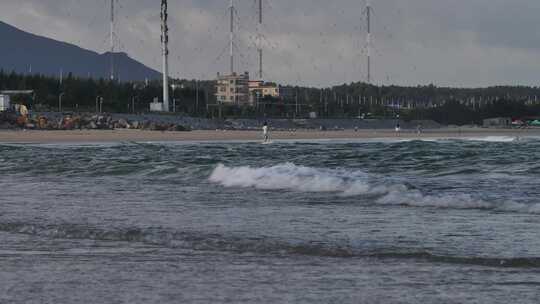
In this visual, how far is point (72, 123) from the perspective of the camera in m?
76.4

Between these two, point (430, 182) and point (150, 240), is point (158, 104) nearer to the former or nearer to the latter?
point (430, 182)

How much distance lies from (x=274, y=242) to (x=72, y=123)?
68.6 meters

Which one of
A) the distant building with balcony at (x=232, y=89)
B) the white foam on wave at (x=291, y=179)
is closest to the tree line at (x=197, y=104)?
the distant building with balcony at (x=232, y=89)

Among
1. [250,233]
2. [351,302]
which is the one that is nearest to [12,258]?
[250,233]

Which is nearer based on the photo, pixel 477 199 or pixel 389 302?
pixel 389 302

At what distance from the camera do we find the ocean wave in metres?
8.54

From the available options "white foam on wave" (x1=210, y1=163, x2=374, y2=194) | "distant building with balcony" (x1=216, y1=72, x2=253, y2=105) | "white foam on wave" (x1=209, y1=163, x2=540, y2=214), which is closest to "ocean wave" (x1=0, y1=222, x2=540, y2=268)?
"white foam on wave" (x1=209, y1=163, x2=540, y2=214)

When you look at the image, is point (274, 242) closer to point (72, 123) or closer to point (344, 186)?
point (344, 186)

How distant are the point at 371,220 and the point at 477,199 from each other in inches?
116

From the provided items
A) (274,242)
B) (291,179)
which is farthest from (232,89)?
(274,242)

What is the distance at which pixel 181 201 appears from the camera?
15.0 m

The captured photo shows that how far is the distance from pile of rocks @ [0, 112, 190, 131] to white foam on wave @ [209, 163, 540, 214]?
5464 cm

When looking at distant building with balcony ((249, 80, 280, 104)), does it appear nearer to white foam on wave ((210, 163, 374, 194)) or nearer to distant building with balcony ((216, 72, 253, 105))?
distant building with balcony ((216, 72, 253, 105))

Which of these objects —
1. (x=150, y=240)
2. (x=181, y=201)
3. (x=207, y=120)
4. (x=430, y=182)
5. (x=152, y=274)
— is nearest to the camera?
(x=152, y=274)
